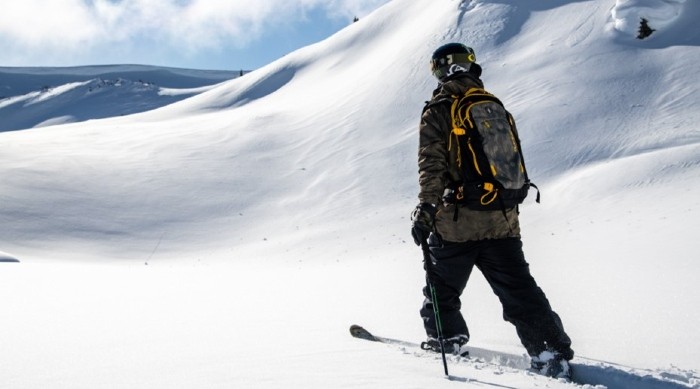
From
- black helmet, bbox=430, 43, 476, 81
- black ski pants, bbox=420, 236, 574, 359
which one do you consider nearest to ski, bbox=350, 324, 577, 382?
black ski pants, bbox=420, 236, 574, 359

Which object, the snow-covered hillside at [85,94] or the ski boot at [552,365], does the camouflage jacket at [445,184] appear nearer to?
the ski boot at [552,365]

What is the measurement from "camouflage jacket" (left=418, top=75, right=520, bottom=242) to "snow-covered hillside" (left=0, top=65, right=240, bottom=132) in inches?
1885

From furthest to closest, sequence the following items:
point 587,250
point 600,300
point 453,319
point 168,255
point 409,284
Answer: point 168,255, point 587,250, point 409,284, point 600,300, point 453,319

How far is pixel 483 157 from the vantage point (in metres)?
3.76

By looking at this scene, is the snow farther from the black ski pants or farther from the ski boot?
the black ski pants

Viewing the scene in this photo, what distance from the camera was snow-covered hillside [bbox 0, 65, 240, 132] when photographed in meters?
51.3

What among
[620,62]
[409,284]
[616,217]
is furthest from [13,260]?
[620,62]

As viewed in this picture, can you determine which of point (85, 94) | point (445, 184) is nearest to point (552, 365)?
point (445, 184)

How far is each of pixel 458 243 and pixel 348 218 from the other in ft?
33.0

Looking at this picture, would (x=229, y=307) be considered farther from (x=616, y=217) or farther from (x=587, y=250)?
(x=616, y=217)

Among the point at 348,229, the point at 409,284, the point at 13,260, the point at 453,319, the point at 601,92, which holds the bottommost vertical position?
the point at 453,319

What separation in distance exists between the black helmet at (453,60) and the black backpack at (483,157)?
0.30 m

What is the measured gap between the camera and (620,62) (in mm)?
18328

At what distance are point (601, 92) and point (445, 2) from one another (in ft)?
39.8
